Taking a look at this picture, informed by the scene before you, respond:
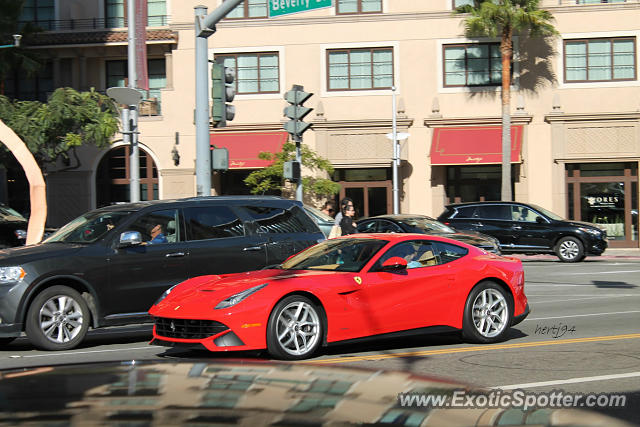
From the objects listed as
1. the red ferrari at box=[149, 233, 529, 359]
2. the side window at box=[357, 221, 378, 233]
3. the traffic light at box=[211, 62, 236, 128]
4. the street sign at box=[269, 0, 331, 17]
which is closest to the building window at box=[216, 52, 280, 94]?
the side window at box=[357, 221, 378, 233]

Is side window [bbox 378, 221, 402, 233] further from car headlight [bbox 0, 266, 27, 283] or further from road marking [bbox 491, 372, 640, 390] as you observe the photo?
road marking [bbox 491, 372, 640, 390]

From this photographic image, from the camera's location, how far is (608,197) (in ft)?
107

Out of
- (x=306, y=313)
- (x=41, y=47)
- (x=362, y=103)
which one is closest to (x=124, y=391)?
(x=306, y=313)

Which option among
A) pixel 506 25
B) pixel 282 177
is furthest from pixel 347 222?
pixel 506 25

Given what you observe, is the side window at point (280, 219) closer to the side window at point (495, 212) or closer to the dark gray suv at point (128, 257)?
the dark gray suv at point (128, 257)

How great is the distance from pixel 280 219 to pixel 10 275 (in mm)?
3557

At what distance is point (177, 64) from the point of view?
34.2m

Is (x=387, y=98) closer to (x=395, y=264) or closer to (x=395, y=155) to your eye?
(x=395, y=155)

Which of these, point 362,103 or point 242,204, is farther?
point 362,103

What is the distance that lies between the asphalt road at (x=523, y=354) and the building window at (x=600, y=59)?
20201mm

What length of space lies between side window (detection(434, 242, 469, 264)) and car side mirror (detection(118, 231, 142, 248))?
350 cm

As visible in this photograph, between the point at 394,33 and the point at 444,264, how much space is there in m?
24.7

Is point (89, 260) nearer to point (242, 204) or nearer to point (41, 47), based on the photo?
point (242, 204)

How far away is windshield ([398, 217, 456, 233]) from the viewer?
2073cm
